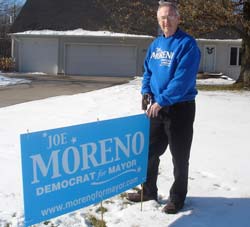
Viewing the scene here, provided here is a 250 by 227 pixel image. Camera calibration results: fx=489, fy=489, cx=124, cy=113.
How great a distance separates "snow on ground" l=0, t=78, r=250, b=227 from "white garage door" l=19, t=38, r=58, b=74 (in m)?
21.6

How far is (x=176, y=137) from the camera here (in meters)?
4.48

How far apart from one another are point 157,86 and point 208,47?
94.5ft

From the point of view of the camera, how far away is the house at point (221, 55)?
32375 millimetres

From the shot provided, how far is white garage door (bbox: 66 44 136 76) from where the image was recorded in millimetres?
32100

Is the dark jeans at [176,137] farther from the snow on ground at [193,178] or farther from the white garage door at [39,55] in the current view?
the white garage door at [39,55]

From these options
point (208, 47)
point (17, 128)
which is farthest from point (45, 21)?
point (17, 128)

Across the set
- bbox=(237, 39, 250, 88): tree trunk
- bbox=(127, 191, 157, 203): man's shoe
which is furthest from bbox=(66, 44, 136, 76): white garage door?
bbox=(127, 191, 157, 203): man's shoe

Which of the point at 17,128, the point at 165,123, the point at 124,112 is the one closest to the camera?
the point at 165,123

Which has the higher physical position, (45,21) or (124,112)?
(45,21)

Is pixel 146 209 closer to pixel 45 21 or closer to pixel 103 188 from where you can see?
pixel 103 188

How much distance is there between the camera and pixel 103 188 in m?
4.24

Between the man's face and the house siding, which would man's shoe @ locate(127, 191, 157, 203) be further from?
the house siding

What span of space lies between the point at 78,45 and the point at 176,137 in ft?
94.0

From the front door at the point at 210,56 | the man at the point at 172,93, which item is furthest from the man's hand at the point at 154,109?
the front door at the point at 210,56
